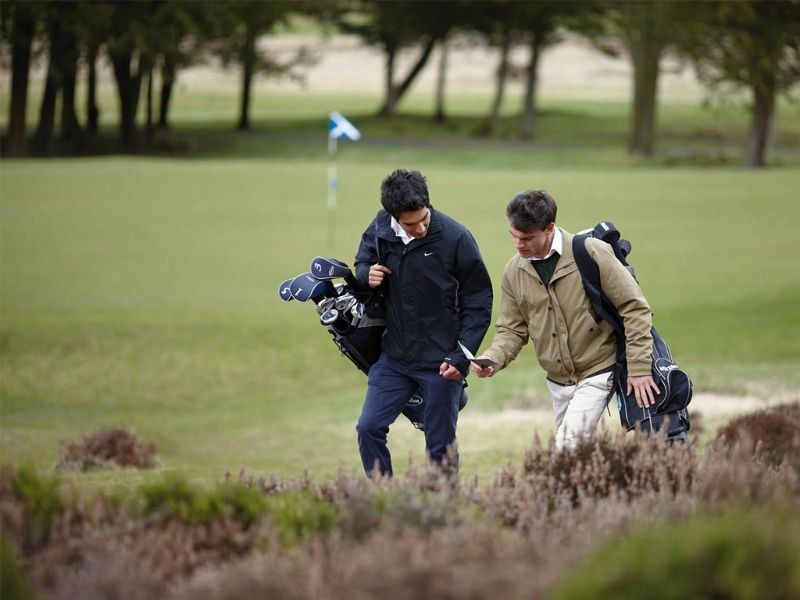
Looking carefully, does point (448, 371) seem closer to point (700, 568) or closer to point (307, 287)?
point (307, 287)

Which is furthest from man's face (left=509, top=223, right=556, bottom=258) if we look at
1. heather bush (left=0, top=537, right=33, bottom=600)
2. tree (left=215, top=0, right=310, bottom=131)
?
tree (left=215, top=0, right=310, bottom=131)

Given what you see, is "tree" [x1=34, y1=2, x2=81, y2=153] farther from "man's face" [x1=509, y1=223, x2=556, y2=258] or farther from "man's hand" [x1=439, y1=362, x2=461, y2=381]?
"man's face" [x1=509, y1=223, x2=556, y2=258]

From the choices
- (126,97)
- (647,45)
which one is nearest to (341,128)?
(647,45)

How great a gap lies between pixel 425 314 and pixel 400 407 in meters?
0.61

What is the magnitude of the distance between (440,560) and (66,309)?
1595cm

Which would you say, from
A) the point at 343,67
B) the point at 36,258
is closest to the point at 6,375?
the point at 36,258

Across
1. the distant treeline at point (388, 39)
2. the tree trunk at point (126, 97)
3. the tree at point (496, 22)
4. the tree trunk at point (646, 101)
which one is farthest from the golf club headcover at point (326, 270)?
the tree at point (496, 22)

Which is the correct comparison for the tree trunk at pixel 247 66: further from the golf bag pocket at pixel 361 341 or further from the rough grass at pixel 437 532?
the rough grass at pixel 437 532

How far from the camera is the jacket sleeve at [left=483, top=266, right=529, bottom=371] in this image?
273 inches

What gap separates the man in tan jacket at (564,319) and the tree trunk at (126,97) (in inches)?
Answer: 1937

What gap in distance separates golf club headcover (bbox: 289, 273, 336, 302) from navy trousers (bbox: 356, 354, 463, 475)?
2.02 ft

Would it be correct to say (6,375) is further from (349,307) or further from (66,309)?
(349,307)

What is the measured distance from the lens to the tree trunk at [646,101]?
5044 centimetres

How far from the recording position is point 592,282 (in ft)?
21.5
